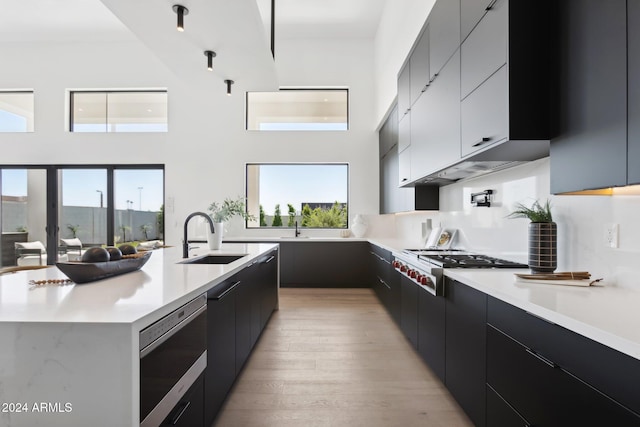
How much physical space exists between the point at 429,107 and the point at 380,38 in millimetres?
3043

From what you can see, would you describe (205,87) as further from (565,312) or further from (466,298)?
(565,312)

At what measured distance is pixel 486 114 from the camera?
1.81 meters

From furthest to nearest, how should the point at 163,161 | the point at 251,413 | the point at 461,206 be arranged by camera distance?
1. the point at 163,161
2. the point at 461,206
3. the point at 251,413

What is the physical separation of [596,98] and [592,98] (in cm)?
2

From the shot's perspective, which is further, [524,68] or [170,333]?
[524,68]

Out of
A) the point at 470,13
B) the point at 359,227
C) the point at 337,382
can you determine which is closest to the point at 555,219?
the point at 470,13

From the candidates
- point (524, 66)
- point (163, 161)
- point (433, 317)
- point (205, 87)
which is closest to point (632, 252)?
point (524, 66)

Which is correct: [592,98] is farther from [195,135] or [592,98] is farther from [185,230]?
[195,135]

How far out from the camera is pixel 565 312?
1.00m

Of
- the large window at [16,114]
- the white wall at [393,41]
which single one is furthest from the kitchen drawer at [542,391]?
the large window at [16,114]

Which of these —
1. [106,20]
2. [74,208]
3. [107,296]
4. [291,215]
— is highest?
[106,20]

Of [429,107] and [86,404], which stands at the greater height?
[429,107]

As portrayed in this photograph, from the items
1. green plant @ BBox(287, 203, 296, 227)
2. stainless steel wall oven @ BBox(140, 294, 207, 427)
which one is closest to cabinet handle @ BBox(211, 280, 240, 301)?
stainless steel wall oven @ BBox(140, 294, 207, 427)

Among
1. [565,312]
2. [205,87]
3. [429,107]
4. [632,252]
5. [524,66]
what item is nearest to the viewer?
[565,312]
